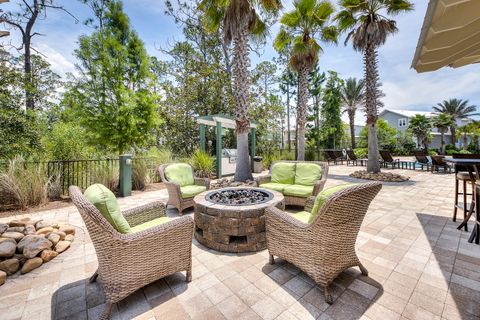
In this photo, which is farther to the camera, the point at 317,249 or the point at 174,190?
the point at 174,190

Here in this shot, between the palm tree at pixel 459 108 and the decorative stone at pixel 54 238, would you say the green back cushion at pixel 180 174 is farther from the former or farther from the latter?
the palm tree at pixel 459 108

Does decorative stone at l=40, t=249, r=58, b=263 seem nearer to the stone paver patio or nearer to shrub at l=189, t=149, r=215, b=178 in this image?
the stone paver patio

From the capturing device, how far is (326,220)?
1719mm

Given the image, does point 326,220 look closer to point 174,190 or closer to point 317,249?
point 317,249

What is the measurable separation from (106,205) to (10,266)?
5.38ft

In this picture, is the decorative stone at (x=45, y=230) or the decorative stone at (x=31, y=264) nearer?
the decorative stone at (x=31, y=264)

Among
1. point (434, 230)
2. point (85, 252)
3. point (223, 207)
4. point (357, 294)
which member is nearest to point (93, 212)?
point (223, 207)

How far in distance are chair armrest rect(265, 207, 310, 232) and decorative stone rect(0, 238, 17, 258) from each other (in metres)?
2.94

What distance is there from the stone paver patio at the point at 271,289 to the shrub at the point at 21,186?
2830 millimetres

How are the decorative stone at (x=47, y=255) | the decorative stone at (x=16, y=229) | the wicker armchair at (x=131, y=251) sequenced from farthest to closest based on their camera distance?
the decorative stone at (x=16, y=229) → the decorative stone at (x=47, y=255) → the wicker armchair at (x=131, y=251)

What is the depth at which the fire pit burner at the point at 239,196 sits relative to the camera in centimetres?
286

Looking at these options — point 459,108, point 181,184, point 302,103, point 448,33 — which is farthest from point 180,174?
point 459,108

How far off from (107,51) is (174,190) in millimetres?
5867

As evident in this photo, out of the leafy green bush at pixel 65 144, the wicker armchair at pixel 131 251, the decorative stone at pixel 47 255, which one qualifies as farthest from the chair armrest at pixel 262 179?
the leafy green bush at pixel 65 144
